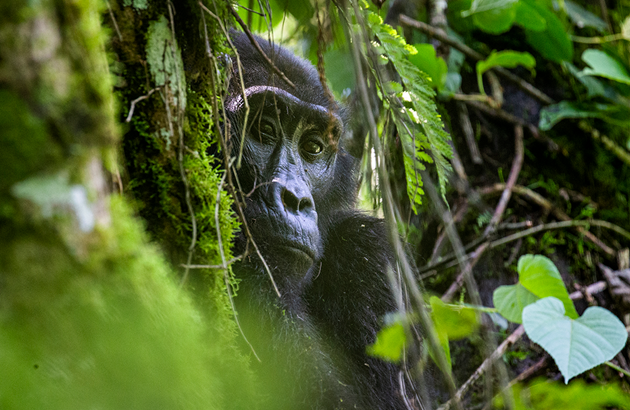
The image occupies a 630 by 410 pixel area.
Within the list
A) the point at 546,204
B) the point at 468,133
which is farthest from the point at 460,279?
the point at 468,133

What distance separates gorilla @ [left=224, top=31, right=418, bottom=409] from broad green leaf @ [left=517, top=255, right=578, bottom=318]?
629 millimetres

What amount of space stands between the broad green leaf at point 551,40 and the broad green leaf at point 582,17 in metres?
0.41

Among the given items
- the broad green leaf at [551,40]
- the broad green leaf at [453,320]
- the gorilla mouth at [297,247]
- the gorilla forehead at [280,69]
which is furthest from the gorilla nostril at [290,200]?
the broad green leaf at [551,40]

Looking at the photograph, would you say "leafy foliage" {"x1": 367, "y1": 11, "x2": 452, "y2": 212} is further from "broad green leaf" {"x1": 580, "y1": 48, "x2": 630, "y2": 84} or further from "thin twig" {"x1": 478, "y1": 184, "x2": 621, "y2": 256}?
"broad green leaf" {"x1": 580, "y1": 48, "x2": 630, "y2": 84}

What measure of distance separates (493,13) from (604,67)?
794 mm

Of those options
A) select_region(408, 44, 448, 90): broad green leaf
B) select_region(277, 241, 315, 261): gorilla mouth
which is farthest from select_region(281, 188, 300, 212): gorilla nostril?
select_region(408, 44, 448, 90): broad green leaf

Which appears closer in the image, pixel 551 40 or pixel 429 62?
pixel 429 62

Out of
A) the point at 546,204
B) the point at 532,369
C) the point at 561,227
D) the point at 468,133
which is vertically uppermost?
the point at 468,133

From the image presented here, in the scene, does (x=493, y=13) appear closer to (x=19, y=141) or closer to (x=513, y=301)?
(x=513, y=301)

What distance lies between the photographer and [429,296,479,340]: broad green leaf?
5.65 feet

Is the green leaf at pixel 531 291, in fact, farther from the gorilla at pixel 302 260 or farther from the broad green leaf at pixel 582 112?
the broad green leaf at pixel 582 112

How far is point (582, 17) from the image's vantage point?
3.19m

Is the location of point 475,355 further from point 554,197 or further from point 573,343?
point 554,197

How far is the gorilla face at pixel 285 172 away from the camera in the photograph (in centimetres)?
160
